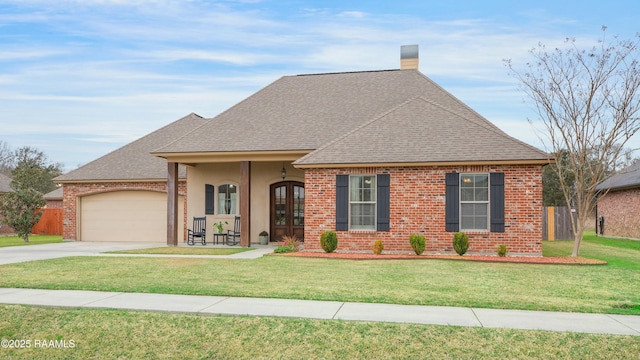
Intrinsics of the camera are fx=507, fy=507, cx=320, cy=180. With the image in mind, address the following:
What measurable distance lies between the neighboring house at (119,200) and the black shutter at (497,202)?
12.7 m

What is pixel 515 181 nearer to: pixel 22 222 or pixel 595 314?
pixel 595 314

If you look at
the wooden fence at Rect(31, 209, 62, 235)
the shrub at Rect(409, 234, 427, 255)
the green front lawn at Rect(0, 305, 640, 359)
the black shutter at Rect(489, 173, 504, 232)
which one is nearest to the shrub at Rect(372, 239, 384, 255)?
the shrub at Rect(409, 234, 427, 255)

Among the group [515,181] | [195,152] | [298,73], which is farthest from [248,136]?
[515,181]

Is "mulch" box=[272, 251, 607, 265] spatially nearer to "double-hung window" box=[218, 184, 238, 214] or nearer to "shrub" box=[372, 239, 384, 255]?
"shrub" box=[372, 239, 384, 255]

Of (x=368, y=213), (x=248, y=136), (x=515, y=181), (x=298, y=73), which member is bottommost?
(x=368, y=213)

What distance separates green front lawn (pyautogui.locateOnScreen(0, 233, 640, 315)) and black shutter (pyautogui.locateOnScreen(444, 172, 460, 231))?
74.6 inches

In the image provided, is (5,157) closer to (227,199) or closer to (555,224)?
(227,199)

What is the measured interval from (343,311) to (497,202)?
9.14 m

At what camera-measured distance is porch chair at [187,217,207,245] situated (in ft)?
64.7

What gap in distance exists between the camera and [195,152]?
1828 cm

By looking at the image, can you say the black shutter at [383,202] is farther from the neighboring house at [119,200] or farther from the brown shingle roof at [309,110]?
the neighboring house at [119,200]

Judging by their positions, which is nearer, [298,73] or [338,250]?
[338,250]

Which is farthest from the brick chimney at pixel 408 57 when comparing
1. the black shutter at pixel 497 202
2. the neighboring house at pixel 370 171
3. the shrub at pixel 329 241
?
the shrub at pixel 329 241

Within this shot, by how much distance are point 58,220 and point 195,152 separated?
59.5 feet
